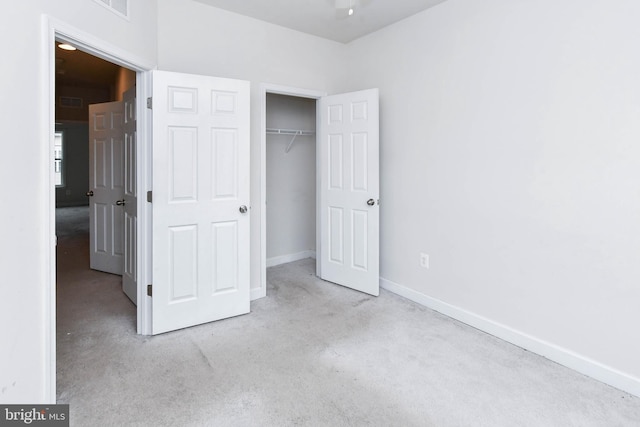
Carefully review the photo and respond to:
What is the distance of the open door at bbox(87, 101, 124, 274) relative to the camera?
13.8 feet

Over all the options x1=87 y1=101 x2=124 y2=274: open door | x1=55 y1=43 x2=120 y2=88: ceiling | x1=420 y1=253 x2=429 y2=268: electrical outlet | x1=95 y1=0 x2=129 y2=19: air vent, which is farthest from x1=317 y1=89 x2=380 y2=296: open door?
x1=55 y1=43 x2=120 y2=88: ceiling

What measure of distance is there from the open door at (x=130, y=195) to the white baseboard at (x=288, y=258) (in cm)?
166

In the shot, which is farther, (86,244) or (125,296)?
(86,244)

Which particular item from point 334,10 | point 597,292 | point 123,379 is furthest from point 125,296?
point 597,292

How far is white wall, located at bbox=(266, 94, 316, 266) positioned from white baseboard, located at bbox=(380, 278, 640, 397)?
1.95 meters

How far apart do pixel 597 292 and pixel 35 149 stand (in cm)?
328

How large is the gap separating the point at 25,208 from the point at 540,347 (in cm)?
323

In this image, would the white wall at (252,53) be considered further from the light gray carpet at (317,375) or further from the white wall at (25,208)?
the white wall at (25,208)

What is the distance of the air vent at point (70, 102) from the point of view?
6988mm

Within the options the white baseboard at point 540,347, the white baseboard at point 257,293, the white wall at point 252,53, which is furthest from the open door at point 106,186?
the white baseboard at point 540,347

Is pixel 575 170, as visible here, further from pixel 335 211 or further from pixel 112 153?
pixel 112 153

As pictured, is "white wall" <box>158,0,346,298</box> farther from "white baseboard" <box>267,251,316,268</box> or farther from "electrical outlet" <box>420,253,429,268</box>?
"electrical outlet" <box>420,253,429,268</box>

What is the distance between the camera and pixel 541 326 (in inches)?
99.7

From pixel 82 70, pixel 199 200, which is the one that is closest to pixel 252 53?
pixel 199 200
